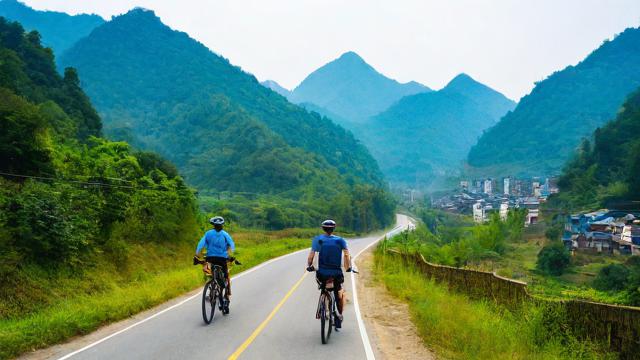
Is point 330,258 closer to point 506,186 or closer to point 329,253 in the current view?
point 329,253

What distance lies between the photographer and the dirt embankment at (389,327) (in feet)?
28.7

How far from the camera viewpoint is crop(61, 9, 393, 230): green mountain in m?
129

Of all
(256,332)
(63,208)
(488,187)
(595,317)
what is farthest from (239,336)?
(488,187)

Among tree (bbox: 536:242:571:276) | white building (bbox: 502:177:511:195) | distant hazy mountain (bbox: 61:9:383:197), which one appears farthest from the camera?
white building (bbox: 502:177:511:195)

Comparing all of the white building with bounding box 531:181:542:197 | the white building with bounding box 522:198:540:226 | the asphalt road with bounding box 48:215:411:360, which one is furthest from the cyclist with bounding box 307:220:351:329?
the white building with bounding box 531:181:542:197

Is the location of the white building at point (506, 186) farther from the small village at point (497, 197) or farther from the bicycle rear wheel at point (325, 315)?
the bicycle rear wheel at point (325, 315)

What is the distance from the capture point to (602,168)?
326 ft

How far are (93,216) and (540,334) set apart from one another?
46.7 feet

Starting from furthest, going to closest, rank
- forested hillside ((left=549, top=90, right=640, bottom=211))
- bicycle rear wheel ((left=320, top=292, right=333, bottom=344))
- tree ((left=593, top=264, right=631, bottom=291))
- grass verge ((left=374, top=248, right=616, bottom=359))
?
1. forested hillside ((left=549, top=90, right=640, bottom=211))
2. tree ((left=593, top=264, right=631, bottom=291))
3. bicycle rear wheel ((left=320, top=292, right=333, bottom=344))
4. grass verge ((left=374, top=248, right=616, bottom=359))

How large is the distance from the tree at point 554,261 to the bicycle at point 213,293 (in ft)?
197

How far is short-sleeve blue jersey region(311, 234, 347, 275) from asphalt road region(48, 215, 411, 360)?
4.28 ft

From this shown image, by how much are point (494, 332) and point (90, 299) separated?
973 cm

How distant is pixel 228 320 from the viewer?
1109 cm

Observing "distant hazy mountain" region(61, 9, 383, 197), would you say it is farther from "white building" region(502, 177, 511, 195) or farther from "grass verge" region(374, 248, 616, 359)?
"grass verge" region(374, 248, 616, 359)
